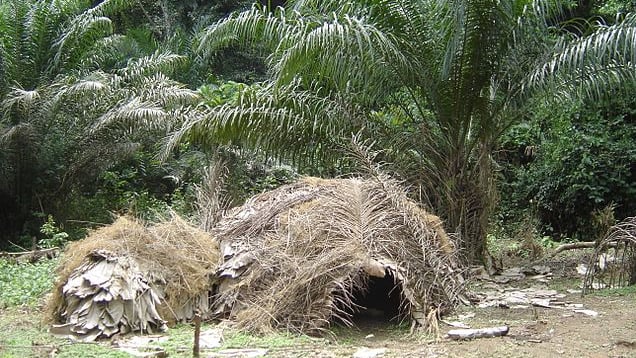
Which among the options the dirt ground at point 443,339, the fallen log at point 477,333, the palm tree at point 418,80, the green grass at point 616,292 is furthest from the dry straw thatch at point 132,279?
the green grass at point 616,292

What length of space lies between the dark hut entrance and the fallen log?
30.3 inches

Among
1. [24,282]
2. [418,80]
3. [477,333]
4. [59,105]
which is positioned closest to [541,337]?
[477,333]

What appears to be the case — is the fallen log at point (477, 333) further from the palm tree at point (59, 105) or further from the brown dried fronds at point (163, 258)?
the palm tree at point (59, 105)

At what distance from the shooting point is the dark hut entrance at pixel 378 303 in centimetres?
614

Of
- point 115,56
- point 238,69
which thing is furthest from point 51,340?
point 238,69

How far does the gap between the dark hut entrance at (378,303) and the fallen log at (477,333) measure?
77cm

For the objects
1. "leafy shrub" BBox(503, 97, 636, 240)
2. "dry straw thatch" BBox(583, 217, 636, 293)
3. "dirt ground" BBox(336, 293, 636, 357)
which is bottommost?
"dirt ground" BBox(336, 293, 636, 357)

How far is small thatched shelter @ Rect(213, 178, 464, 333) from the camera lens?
A: 18.5 ft

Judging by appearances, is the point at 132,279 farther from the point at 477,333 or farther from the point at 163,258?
the point at 477,333

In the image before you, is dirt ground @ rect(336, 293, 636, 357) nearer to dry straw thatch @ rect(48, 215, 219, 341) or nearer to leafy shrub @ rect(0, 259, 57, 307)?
dry straw thatch @ rect(48, 215, 219, 341)

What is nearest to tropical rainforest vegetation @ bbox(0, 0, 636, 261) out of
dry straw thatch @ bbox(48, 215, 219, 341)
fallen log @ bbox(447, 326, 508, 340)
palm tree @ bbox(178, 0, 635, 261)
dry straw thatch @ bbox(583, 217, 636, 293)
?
palm tree @ bbox(178, 0, 635, 261)

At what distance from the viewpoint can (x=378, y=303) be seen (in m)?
6.67

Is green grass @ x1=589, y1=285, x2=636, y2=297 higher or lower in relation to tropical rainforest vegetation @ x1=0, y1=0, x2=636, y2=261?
lower

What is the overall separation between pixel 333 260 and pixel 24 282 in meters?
3.68
